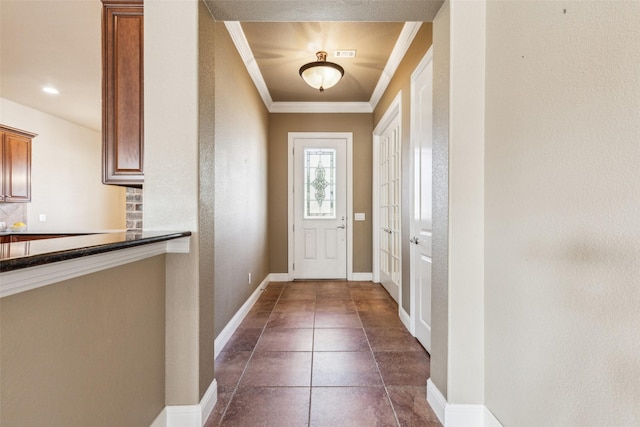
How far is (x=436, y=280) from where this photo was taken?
1.66 meters

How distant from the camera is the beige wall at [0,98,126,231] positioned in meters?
4.91

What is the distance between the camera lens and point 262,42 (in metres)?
2.90

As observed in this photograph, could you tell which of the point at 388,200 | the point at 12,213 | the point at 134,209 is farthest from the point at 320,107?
the point at 12,213

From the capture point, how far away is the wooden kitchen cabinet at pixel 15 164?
4.29m

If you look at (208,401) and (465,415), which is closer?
(465,415)

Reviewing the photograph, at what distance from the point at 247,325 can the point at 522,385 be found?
227 cm

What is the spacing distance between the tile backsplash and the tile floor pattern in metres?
4.37

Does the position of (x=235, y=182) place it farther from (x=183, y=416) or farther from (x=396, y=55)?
(x=396, y=55)

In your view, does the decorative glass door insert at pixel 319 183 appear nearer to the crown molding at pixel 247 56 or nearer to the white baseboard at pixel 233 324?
the crown molding at pixel 247 56

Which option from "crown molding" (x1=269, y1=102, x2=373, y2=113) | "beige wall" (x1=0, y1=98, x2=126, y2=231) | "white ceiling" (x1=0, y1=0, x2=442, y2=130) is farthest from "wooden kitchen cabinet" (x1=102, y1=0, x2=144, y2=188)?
"beige wall" (x1=0, y1=98, x2=126, y2=231)

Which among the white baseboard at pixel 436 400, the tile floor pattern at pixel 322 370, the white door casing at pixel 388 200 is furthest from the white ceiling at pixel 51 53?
the white baseboard at pixel 436 400

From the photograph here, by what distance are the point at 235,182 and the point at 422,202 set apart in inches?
→ 66.4

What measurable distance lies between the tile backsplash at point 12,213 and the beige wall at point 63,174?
49 mm

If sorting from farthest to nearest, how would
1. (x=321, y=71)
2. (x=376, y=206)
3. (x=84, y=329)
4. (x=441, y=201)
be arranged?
(x=376, y=206) → (x=321, y=71) → (x=441, y=201) → (x=84, y=329)
